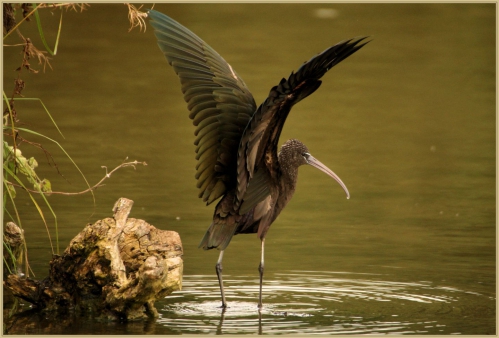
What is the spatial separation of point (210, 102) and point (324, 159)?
546 cm

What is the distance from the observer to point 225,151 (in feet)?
25.8

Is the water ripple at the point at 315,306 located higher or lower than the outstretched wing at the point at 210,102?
lower

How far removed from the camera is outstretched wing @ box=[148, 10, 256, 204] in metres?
7.83

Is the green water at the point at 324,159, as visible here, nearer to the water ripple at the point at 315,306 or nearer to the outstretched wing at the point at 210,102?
the water ripple at the point at 315,306

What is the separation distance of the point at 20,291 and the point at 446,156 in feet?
24.6

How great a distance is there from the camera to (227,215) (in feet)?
26.0

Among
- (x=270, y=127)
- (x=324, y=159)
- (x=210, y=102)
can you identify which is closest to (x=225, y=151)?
(x=210, y=102)

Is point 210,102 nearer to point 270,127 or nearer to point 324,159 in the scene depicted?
point 270,127

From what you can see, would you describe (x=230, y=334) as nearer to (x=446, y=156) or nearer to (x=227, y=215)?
(x=227, y=215)

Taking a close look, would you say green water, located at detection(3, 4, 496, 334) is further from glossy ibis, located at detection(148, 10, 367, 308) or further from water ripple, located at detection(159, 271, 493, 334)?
glossy ibis, located at detection(148, 10, 367, 308)

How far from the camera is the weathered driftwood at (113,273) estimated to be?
284 inches

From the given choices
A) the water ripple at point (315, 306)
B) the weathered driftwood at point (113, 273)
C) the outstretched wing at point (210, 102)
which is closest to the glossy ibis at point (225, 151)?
the outstretched wing at point (210, 102)

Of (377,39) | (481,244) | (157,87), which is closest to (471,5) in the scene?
(377,39)

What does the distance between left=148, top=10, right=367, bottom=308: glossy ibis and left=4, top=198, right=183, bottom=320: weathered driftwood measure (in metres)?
0.52
